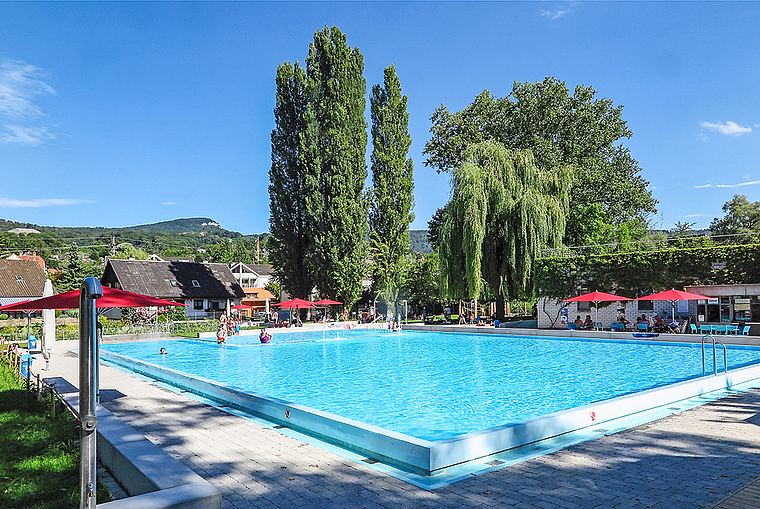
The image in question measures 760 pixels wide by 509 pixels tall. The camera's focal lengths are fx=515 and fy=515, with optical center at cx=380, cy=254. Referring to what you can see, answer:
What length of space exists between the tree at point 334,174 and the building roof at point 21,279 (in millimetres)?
32282

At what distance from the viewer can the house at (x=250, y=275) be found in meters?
83.4

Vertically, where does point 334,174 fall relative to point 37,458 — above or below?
above

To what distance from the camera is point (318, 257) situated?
131 feet

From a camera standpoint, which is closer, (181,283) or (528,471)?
(528,471)

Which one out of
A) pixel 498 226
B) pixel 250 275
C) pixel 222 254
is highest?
pixel 222 254

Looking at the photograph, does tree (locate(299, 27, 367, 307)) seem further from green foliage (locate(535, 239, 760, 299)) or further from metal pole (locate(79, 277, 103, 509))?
metal pole (locate(79, 277, 103, 509))

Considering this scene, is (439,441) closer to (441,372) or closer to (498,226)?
(441,372)

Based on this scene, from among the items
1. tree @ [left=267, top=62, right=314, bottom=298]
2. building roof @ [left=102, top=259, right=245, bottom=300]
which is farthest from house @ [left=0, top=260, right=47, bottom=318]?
tree @ [left=267, top=62, right=314, bottom=298]

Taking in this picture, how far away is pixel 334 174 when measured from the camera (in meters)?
40.4

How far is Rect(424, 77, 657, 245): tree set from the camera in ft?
128

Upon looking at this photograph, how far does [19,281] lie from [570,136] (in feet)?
178

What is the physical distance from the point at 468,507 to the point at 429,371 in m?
12.5

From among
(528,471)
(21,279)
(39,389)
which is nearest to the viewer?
(528,471)

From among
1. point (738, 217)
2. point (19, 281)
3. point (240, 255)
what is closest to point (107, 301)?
point (19, 281)
